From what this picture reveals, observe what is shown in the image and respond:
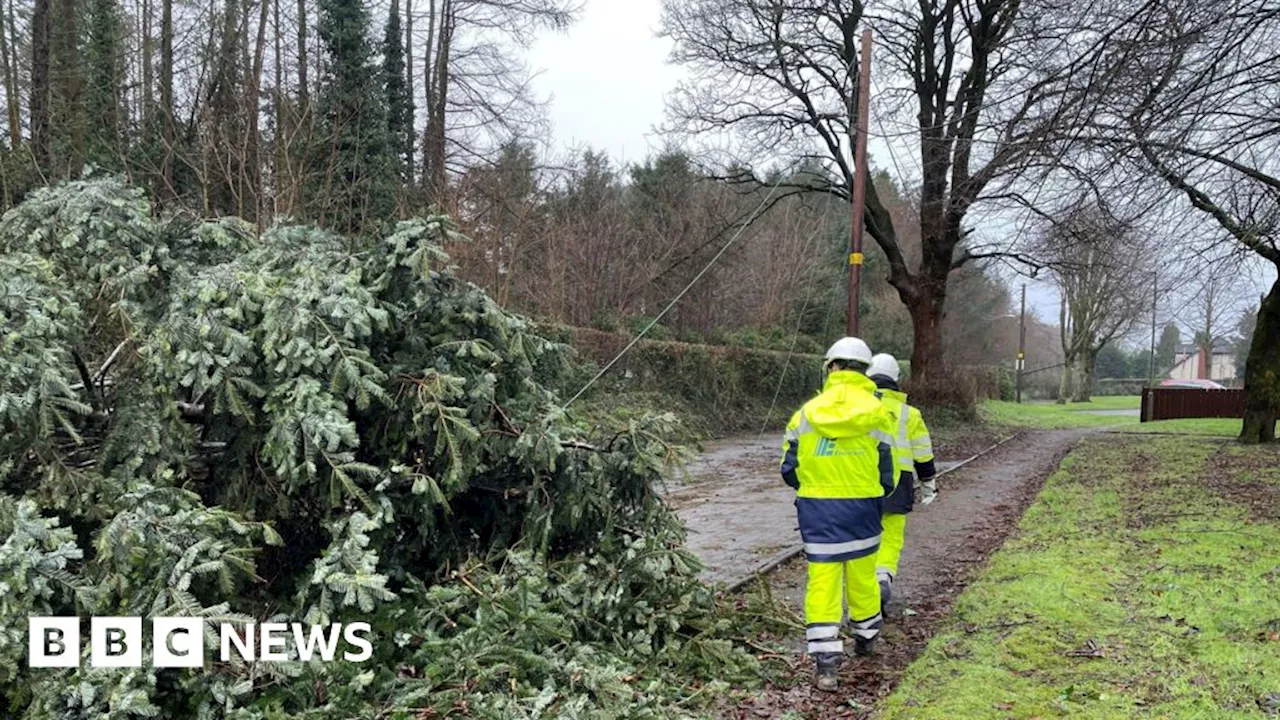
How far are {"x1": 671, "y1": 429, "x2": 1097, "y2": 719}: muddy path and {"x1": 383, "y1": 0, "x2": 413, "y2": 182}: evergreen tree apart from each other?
10.5 meters

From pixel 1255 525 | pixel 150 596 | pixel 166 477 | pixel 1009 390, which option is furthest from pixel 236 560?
pixel 1009 390

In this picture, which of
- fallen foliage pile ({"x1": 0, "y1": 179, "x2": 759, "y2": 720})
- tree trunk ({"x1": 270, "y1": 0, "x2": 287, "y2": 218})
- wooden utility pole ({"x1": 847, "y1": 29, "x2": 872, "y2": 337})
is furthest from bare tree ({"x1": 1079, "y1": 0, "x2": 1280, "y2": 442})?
tree trunk ({"x1": 270, "y1": 0, "x2": 287, "y2": 218})

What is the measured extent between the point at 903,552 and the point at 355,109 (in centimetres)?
1374


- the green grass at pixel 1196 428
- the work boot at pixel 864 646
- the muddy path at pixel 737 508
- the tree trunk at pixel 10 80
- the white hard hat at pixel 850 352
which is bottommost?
the green grass at pixel 1196 428

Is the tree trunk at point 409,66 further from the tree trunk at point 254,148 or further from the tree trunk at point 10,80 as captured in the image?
the tree trunk at point 10,80

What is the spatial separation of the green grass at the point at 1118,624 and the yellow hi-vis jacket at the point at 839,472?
770 mm

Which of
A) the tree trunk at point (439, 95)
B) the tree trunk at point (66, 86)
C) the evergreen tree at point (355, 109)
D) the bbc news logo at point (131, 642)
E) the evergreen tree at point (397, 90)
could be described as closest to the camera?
the bbc news logo at point (131, 642)

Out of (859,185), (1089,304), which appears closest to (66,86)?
(859,185)

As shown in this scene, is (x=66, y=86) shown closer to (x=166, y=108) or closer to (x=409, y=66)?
(x=166, y=108)

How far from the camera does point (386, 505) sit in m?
3.90

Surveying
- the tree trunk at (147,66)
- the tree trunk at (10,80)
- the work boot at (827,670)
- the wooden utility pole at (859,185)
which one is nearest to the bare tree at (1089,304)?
the wooden utility pole at (859,185)

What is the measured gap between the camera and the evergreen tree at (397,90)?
780 inches

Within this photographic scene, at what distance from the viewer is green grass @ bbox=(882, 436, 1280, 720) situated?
3869mm

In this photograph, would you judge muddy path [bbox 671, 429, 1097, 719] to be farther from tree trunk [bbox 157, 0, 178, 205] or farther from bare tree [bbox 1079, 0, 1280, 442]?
tree trunk [bbox 157, 0, 178, 205]
